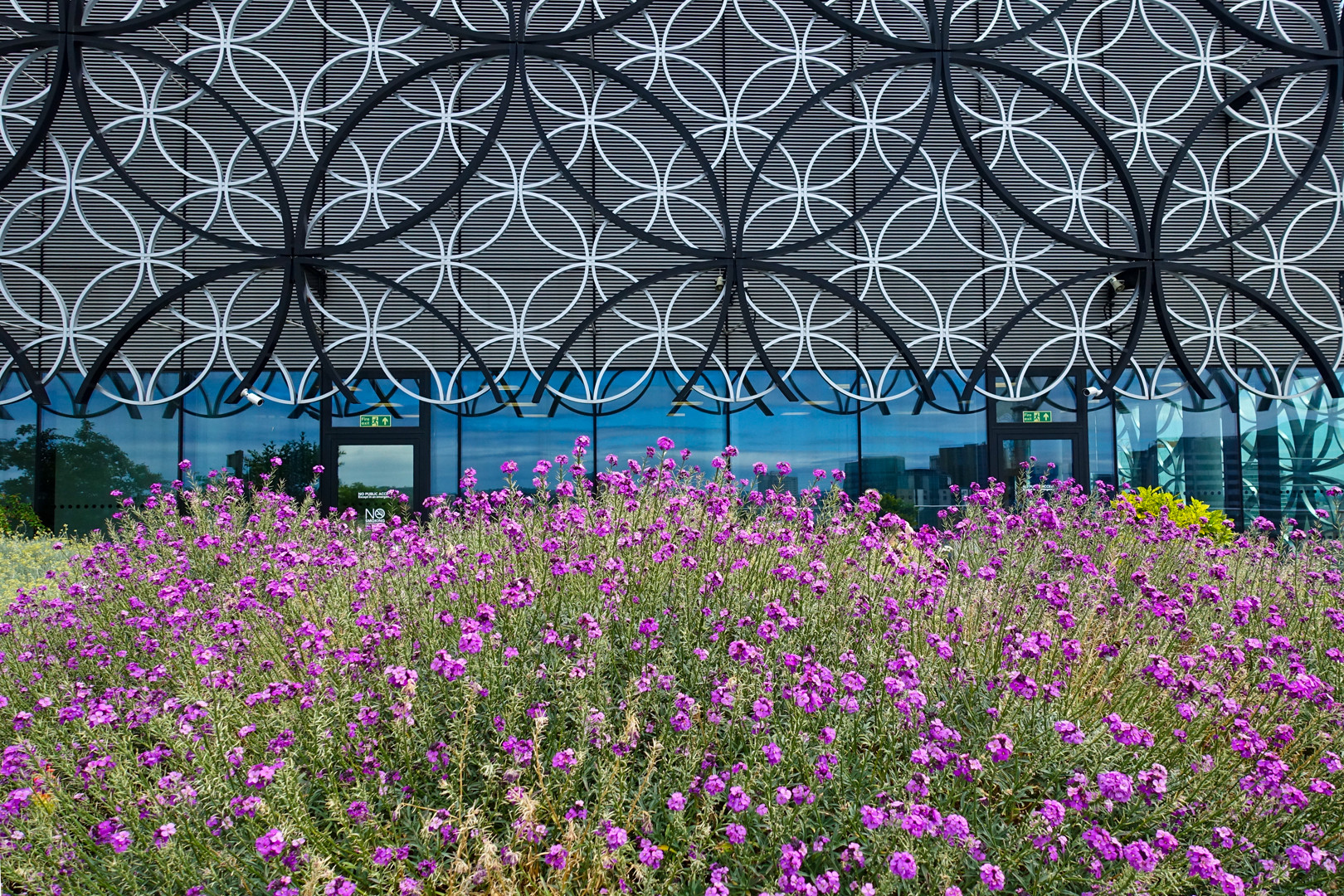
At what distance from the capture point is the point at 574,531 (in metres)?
3.63

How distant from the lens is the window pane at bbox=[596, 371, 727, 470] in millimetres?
12344

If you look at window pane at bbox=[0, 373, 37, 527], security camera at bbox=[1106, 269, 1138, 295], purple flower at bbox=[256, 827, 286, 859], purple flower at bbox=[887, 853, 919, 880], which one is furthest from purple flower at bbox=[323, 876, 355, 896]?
window pane at bbox=[0, 373, 37, 527]

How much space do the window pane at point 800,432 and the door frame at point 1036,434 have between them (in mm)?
2125

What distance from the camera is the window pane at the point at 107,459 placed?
38.4ft

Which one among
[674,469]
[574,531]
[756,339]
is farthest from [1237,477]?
[574,531]

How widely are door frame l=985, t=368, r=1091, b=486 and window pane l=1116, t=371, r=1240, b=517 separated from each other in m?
1.04

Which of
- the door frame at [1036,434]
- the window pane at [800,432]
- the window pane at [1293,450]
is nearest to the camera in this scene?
the door frame at [1036,434]

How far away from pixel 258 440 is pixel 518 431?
401cm

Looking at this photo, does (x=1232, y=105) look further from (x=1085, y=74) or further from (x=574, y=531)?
(x=574, y=531)

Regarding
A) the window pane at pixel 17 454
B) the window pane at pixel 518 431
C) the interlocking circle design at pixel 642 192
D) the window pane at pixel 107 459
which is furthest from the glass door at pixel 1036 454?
the window pane at pixel 17 454

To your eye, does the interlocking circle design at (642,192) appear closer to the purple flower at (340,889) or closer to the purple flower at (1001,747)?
the purple flower at (1001,747)

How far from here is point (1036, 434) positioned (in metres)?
12.1

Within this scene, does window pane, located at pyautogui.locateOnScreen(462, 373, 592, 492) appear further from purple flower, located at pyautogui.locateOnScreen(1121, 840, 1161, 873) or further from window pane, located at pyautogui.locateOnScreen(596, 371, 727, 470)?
purple flower, located at pyautogui.locateOnScreen(1121, 840, 1161, 873)

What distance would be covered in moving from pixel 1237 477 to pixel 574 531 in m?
14.2
